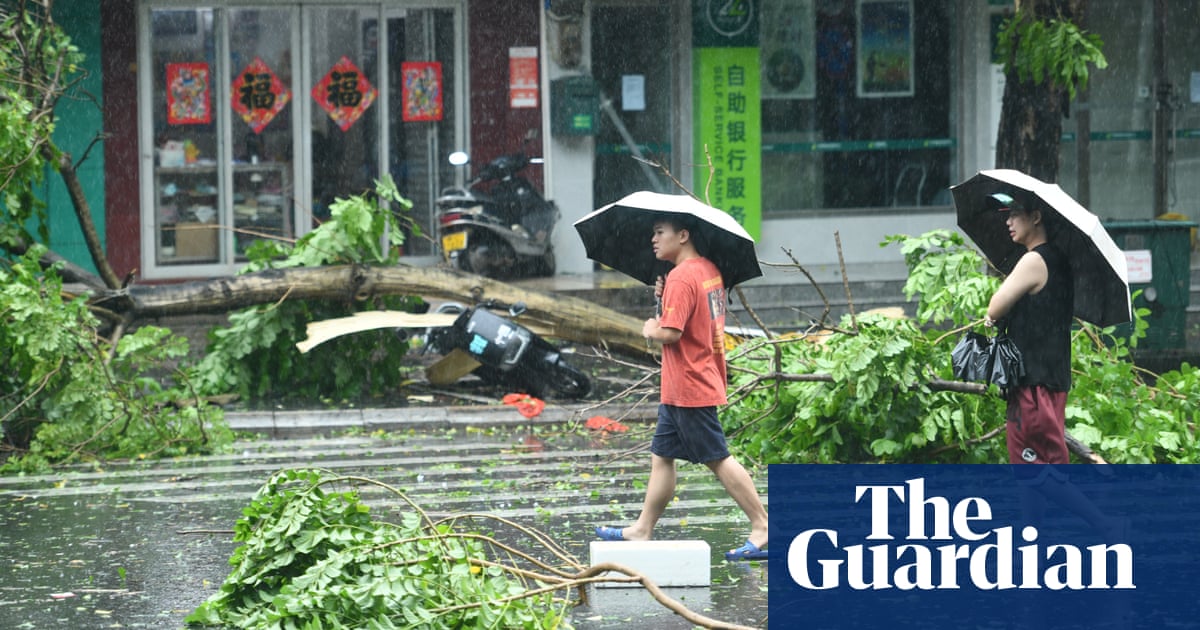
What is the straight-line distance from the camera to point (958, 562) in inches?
261

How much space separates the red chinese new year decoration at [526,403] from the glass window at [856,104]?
7.38 m

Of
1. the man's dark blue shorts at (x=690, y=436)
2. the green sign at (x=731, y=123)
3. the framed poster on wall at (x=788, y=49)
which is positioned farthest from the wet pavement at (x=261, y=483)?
the framed poster on wall at (x=788, y=49)

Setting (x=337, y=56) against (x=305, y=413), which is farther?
(x=337, y=56)

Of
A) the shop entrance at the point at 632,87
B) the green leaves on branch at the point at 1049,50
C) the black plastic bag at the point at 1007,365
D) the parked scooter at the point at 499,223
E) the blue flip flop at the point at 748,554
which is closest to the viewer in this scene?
the black plastic bag at the point at 1007,365

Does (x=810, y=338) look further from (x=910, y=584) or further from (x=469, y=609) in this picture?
(x=469, y=609)

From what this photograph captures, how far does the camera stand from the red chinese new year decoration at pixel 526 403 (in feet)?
37.9

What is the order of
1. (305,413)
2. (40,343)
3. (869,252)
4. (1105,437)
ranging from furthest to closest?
(869,252), (305,413), (40,343), (1105,437)

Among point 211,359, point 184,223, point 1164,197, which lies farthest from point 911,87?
point 211,359

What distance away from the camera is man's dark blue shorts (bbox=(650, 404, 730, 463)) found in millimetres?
7062

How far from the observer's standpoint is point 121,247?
16.9 meters

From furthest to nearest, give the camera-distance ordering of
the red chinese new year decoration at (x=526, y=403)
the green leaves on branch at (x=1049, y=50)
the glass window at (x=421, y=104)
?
the glass window at (x=421, y=104)
the red chinese new year decoration at (x=526, y=403)
the green leaves on branch at (x=1049, y=50)

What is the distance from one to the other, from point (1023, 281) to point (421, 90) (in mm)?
11840

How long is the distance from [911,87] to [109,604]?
47.3ft

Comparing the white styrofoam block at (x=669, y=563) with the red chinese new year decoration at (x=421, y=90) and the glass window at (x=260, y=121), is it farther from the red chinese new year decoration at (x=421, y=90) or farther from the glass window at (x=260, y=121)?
the red chinese new year decoration at (x=421, y=90)
